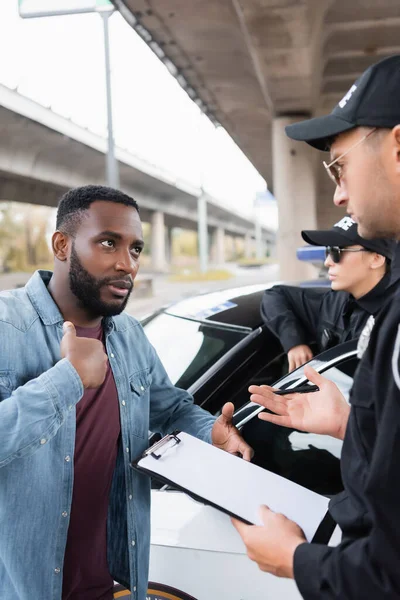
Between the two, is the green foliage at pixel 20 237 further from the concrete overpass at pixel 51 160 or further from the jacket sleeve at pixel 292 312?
the jacket sleeve at pixel 292 312

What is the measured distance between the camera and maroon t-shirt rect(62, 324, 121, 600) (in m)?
1.59

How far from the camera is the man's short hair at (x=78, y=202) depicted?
168 cm

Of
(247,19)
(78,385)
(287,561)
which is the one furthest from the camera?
(247,19)

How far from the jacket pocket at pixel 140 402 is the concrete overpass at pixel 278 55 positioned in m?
5.53

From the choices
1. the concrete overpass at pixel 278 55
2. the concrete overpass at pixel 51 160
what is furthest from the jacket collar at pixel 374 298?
the concrete overpass at pixel 51 160

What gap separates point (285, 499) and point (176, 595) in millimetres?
840

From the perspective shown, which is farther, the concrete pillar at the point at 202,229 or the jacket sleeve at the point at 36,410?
the concrete pillar at the point at 202,229

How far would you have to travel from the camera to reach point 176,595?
202 cm

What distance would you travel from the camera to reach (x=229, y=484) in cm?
148

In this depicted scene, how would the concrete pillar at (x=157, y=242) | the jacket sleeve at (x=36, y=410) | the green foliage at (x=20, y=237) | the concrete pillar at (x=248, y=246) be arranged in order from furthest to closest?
the concrete pillar at (x=248, y=246), the concrete pillar at (x=157, y=242), the green foliage at (x=20, y=237), the jacket sleeve at (x=36, y=410)

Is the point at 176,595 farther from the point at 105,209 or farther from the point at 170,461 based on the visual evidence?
the point at 105,209

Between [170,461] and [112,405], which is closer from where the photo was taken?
[170,461]

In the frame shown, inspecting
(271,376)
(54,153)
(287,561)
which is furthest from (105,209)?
(54,153)

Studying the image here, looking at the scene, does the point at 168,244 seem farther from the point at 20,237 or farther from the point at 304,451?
the point at 304,451
